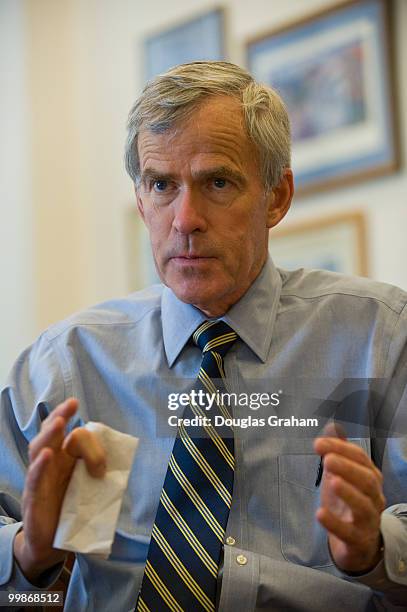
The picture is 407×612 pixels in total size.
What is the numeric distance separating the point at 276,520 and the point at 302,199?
1.72 m

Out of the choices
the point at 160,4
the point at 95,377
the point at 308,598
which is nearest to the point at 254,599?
the point at 308,598

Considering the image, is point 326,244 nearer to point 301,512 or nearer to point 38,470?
point 301,512

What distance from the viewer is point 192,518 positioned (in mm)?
1278

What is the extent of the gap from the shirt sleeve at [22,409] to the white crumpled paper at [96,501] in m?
0.29

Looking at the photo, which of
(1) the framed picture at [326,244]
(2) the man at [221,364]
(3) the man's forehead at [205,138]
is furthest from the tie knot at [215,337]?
(1) the framed picture at [326,244]

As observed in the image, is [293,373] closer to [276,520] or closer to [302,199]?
[276,520]

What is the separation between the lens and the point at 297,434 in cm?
128

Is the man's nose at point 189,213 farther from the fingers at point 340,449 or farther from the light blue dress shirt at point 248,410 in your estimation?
the fingers at point 340,449

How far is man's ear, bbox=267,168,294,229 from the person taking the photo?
161 centimetres

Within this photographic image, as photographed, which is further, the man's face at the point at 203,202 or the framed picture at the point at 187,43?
the framed picture at the point at 187,43

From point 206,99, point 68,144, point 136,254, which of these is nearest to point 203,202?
point 206,99

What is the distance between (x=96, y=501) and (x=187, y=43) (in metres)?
2.48

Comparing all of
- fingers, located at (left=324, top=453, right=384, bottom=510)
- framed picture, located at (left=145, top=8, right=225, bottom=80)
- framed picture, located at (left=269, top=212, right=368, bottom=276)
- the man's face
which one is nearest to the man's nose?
the man's face

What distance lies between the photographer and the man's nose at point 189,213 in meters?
1.41
